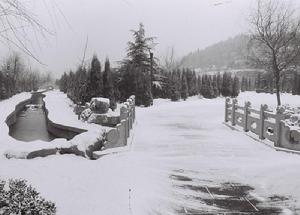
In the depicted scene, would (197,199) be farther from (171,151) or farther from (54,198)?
(171,151)

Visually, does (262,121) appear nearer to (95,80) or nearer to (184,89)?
(95,80)

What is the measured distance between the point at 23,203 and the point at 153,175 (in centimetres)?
318

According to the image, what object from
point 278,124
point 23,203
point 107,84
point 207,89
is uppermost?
point 107,84

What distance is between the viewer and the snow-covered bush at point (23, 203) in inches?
142

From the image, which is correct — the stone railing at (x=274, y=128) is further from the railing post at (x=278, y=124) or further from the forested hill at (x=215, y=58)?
the forested hill at (x=215, y=58)

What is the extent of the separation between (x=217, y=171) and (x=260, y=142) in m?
3.64

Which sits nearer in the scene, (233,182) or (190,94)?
(233,182)

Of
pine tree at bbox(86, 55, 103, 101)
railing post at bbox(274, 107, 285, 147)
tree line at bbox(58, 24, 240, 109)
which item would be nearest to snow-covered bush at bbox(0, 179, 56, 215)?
railing post at bbox(274, 107, 285, 147)

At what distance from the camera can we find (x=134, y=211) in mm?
4562

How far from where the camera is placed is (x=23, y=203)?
3.65 metres

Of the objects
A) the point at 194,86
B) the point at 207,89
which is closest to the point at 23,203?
the point at 207,89

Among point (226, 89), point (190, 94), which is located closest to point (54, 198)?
point (190, 94)

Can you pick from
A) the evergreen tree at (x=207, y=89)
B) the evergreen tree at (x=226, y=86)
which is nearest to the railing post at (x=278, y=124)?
the evergreen tree at (x=207, y=89)

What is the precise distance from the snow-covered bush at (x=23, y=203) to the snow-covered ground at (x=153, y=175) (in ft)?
2.13
